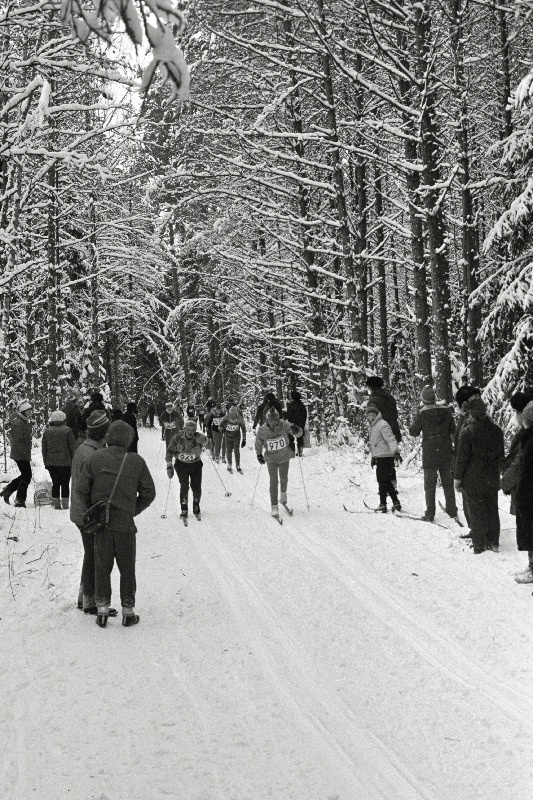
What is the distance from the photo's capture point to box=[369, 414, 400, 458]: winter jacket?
1153cm

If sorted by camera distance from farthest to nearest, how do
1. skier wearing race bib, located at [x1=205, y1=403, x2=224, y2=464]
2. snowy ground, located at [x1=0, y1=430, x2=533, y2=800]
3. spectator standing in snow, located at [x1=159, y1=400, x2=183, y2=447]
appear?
skier wearing race bib, located at [x1=205, y1=403, x2=224, y2=464] < spectator standing in snow, located at [x1=159, y1=400, x2=183, y2=447] < snowy ground, located at [x1=0, y1=430, x2=533, y2=800]

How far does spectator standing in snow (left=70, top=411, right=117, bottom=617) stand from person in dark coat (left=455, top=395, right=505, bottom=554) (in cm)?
442

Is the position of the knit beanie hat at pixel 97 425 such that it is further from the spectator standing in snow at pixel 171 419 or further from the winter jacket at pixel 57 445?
the spectator standing in snow at pixel 171 419

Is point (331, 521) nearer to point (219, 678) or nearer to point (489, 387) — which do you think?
point (489, 387)

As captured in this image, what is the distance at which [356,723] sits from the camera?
5.00 metres

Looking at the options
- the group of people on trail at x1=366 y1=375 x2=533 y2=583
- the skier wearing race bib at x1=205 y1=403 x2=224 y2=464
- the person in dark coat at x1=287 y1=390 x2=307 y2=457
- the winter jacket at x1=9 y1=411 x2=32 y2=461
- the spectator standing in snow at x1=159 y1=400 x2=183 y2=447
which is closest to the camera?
the group of people on trail at x1=366 y1=375 x2=533 y2=583

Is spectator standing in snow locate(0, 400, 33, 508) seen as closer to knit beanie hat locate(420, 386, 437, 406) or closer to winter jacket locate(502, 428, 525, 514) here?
knit beanie hat locate(420, 386, 437, 406)

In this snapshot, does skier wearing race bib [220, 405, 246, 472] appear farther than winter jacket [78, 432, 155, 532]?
Yes

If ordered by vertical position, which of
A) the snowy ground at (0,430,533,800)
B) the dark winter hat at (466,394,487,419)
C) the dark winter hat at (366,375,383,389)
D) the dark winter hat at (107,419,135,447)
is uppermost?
the dark winter hat at (366,375,383,389)

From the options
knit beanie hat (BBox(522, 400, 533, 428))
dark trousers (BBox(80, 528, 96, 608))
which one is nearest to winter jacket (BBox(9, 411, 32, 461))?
dark trousers (BBox(80, 528, 96, 608))

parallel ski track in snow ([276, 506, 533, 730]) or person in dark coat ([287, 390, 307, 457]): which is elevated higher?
person in dark coat ([287, 390, 307, 457])

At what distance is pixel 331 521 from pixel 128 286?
21668mm

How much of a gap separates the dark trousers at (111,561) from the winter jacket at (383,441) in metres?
5.44

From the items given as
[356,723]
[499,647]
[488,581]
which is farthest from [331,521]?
[356,723]
